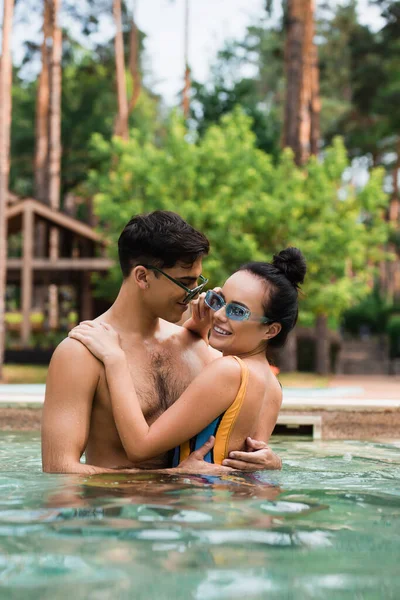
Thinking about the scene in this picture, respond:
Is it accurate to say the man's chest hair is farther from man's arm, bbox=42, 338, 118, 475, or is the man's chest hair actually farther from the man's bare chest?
man's arm, bbox=42, 338, 118, 475

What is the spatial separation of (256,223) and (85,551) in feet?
57.2

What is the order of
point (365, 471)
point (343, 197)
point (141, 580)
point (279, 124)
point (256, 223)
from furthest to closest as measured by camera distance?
point (279, 124), point (343, 197), point (256, 223), point (365, 471), point (141, 580)

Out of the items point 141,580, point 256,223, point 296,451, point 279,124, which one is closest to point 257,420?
point 141,580

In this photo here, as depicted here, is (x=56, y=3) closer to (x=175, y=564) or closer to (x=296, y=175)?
(x=296, y=175)

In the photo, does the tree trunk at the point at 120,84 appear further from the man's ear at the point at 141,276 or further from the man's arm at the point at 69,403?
the man's arm at the point at 69,403

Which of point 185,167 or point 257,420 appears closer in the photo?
point 257,420

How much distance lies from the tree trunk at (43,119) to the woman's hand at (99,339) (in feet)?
88.6

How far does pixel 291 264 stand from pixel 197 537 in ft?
4.71

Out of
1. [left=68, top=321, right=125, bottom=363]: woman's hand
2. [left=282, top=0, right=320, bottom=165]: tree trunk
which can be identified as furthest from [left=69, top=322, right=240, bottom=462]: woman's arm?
[left=282, top=0, right=320, bottom=165]: tree trunk

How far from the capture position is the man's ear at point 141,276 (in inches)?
148

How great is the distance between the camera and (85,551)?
105 inches

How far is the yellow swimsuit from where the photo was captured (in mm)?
3725

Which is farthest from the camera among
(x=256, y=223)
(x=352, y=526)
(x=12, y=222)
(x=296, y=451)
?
(x=12, y=222)

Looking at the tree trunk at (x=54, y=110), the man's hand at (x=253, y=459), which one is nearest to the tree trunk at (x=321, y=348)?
the tree trunk at (x=54, y=110)
